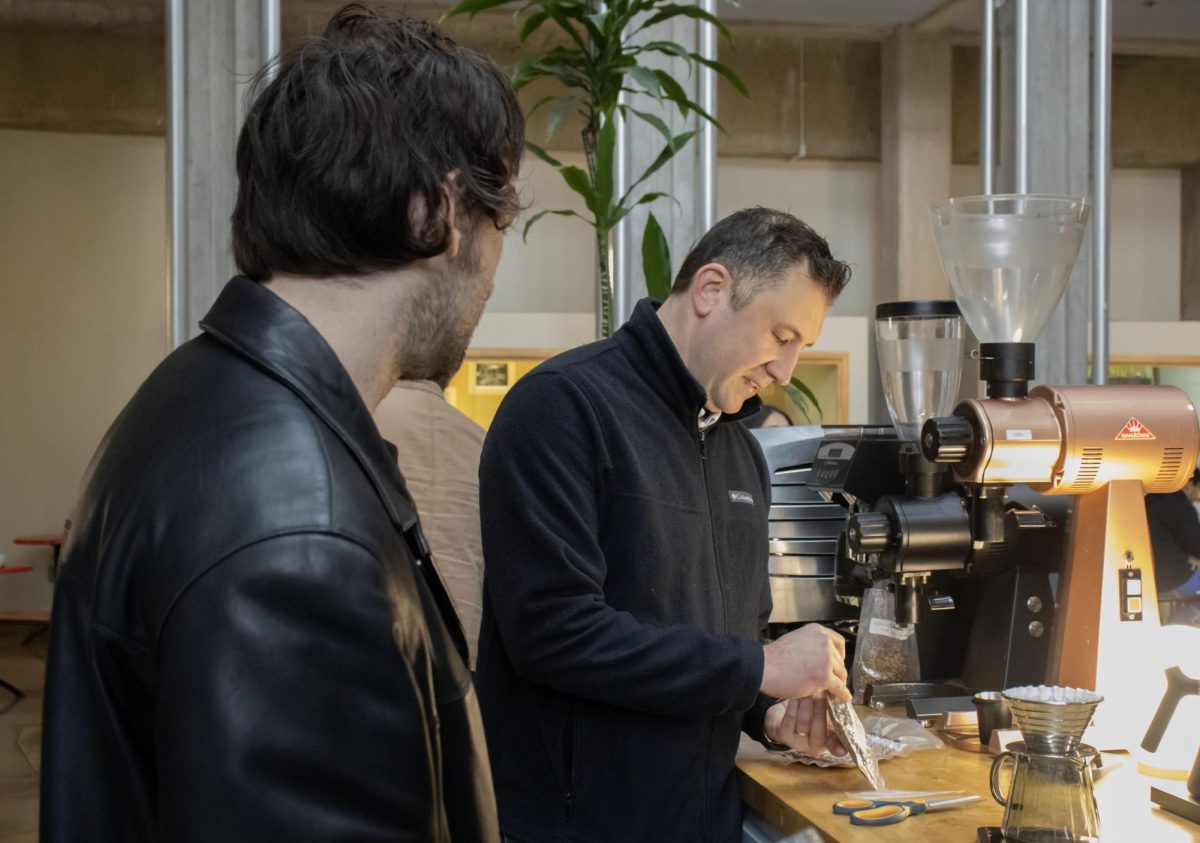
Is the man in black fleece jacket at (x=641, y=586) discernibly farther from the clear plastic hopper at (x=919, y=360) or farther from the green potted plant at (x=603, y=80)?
the green potted plant at (x=603, y=80)

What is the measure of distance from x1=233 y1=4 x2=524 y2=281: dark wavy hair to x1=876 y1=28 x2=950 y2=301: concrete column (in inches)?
304

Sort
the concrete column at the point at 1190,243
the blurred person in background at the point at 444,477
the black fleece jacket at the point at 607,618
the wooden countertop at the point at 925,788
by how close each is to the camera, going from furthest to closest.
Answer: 1. the concrete column at the point at 1190,243
2. the blurred person in background at the point at 444,477
3. the black fleece jacket at the point at 607,618
4. the wooden countertop at the point at 925,788

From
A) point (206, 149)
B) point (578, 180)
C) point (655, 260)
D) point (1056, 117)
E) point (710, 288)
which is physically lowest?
point (710, 288)

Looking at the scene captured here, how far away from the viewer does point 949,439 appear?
187 centimetres

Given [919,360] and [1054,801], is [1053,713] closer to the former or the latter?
[1054,801]

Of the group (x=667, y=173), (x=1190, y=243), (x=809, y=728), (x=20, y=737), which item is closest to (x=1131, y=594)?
(x=809, y=728)

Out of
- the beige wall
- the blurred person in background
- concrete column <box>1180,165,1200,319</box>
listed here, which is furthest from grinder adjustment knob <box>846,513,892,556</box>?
concrete column <box>1180,165,1200,319</box>

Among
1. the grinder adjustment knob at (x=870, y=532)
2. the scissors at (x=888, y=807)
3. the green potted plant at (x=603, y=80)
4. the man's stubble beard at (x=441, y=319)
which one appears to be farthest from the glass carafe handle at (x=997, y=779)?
the green potted plant at (x=603, y=80)

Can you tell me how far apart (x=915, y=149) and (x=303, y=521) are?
27.2 ft

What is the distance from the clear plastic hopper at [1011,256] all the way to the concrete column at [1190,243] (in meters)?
7.85

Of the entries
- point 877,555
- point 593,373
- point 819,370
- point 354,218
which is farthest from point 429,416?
point 819,370

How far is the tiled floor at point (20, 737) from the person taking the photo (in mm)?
4536

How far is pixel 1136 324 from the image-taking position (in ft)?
27.7

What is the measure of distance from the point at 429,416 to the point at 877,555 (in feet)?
3.32
